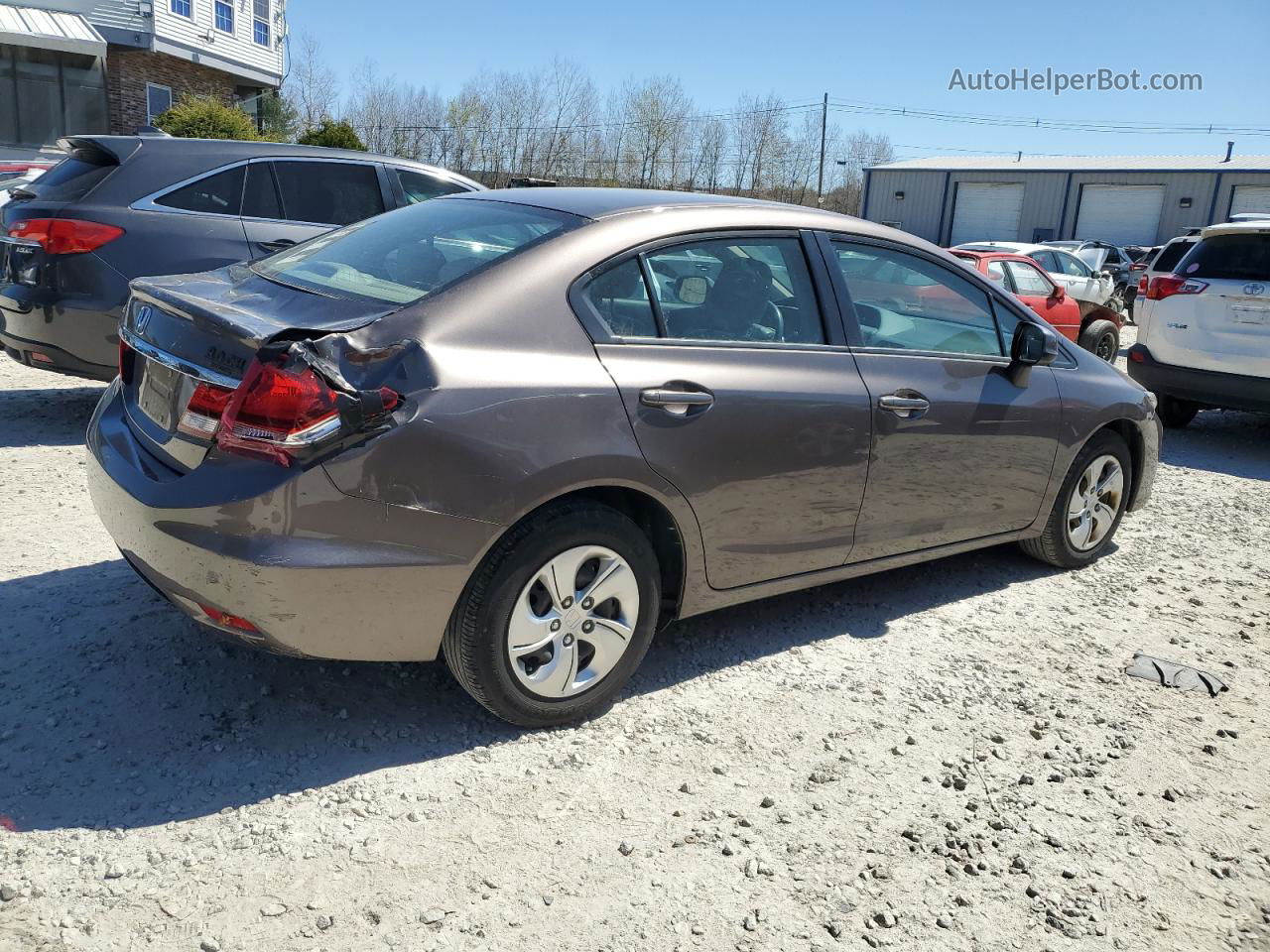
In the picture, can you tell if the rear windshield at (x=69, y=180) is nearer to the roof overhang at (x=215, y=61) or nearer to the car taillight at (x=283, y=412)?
the car taillight at (x=283, y=412)

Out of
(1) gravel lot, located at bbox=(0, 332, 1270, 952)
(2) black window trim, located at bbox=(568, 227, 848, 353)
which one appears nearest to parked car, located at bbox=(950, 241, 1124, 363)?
(2) black window trim, located at bbox=(568, 227, 848, 353)

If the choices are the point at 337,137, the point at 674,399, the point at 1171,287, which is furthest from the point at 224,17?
the point at 674,399

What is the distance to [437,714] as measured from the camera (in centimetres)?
352

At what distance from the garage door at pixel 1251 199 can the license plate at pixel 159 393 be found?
49.6 meters

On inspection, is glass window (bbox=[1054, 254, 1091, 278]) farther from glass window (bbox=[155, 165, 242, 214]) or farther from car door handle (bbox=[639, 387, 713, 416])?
car door handle (bbox=[639, 387, 713, 416])

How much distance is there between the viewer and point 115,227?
625 cm

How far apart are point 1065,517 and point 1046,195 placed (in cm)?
4875

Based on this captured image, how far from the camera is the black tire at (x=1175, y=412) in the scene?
9.77 metres

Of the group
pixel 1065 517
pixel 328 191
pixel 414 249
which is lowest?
pixel 1065 517

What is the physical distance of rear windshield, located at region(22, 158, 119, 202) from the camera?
6289 millimetres

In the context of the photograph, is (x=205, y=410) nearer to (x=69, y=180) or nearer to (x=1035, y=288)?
(x=69, y=180)

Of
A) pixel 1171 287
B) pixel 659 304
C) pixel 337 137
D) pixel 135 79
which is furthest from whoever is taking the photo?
pixel 135 79

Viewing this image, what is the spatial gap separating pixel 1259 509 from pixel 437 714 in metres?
5.82

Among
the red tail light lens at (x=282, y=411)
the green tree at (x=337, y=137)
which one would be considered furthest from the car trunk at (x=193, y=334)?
the green tree at (x=337, y=137)
